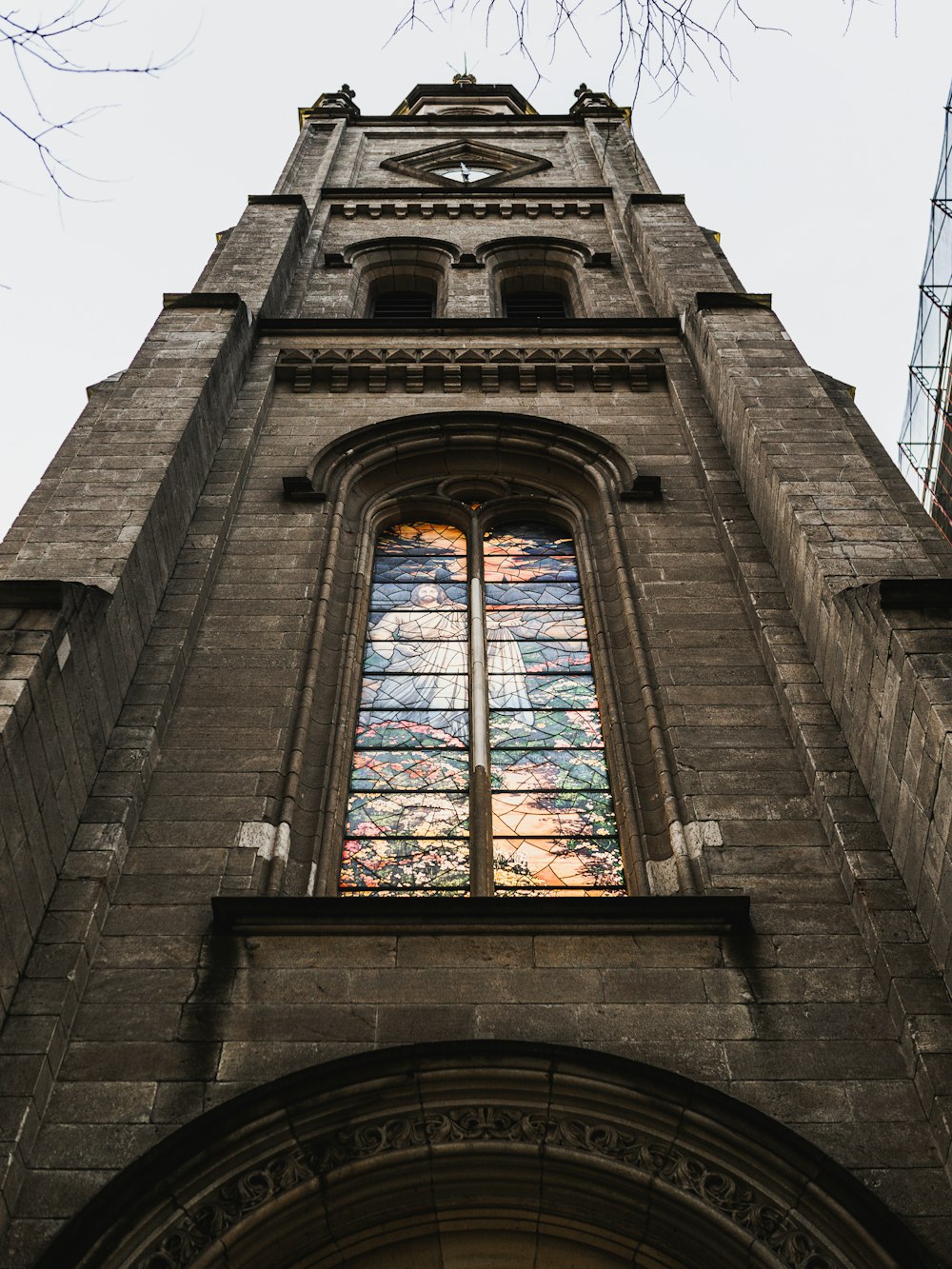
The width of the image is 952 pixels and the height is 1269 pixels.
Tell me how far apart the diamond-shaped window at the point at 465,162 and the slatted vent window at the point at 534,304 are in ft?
17.9

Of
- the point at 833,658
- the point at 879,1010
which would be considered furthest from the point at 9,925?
the point at 833,658

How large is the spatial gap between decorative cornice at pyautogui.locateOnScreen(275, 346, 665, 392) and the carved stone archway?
8759 mm

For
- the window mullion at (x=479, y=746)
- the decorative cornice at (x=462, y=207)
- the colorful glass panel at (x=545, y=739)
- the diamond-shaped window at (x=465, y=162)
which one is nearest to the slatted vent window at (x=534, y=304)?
the decorative cornice at (x=462, y=207)

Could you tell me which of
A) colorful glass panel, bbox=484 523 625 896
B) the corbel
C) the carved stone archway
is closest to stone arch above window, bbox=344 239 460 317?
the corbel

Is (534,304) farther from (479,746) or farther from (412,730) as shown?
(479,746)

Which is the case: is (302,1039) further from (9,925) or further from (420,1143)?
(9,925)

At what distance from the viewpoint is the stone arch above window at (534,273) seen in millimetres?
18531

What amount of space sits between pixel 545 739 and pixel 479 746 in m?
0.54

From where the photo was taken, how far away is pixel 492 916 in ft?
22.9

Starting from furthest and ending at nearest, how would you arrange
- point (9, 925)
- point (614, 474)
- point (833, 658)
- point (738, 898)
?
1. point (614, 474)
2. point (833, 658)
3. point (738, 898)
4. point (9, 925)

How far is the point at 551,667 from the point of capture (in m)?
10.1

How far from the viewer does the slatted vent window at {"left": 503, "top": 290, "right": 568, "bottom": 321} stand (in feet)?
60.4

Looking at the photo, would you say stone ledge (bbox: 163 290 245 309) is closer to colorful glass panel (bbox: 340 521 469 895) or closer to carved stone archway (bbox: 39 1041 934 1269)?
colorful glass panel (bbox: 340 521 469 895)

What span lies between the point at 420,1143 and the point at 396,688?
4.28 metres
